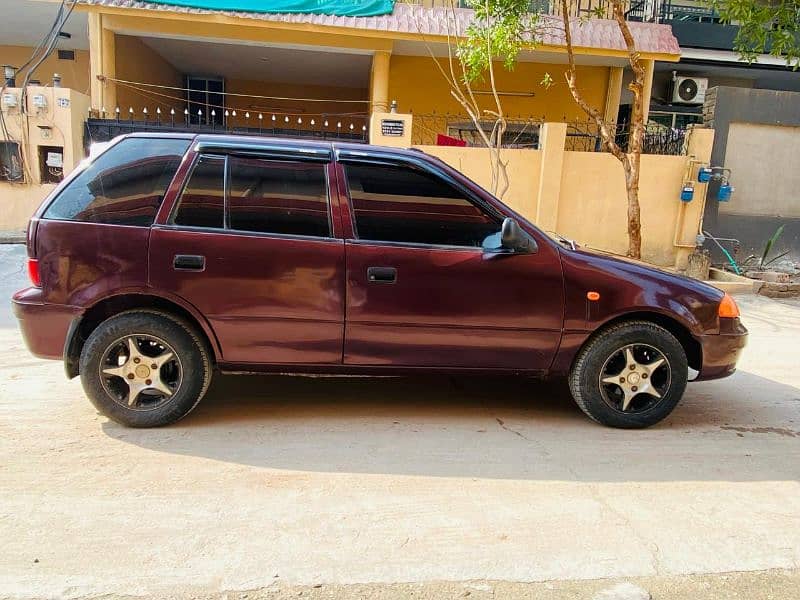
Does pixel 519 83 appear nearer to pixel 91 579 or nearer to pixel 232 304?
pixel 232 304

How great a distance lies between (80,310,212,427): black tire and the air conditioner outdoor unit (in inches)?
570

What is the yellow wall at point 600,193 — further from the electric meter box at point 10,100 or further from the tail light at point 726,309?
the electric meter box at point 10,100

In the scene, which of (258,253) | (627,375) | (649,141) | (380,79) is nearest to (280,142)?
(258,253)

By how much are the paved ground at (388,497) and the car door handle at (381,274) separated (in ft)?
3.26

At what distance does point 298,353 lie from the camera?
393cm

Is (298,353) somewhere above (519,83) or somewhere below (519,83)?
below

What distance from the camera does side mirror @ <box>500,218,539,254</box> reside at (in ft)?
12.5

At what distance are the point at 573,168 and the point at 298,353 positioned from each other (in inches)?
322

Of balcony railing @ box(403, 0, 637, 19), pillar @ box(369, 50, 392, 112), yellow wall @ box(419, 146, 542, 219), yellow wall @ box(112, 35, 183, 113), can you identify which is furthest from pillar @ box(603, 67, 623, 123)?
yellow wall @ box(112, 35, 183, 113)

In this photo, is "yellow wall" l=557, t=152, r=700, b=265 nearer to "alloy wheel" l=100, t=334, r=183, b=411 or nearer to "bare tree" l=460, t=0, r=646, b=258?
"bare tree" l=460, t=0, r=646, b=258

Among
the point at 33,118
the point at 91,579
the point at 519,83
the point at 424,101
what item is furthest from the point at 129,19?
the point at 91,579

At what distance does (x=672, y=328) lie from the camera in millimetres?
4199

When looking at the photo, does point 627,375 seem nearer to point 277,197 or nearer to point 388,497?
point 388,497

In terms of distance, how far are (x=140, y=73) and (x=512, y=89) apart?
8.21 metres
